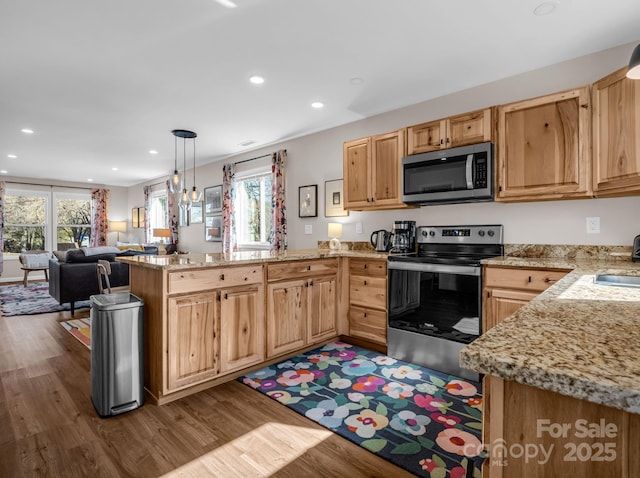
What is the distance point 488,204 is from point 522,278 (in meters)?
0.98

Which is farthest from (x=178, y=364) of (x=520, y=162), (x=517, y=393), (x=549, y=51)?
(x=549, y=51)

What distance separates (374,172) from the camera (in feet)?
11.4

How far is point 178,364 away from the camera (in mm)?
2271

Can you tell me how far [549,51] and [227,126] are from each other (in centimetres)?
343

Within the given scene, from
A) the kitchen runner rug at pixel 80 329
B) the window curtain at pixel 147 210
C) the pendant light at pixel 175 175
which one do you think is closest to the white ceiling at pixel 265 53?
the pendant light at pixel 175 175

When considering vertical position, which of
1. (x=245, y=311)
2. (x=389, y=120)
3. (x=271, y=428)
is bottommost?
(x=271, y=428)

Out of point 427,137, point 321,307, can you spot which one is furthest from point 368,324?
point 427,137

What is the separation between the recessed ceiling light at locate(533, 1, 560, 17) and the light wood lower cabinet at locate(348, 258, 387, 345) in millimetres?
2046

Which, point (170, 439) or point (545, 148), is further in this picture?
point (545, 148)

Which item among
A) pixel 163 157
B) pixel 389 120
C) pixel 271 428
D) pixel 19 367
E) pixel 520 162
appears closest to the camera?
pixel 271 428

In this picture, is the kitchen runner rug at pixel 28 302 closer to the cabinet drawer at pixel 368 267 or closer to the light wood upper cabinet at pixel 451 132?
the cabinet drawer at pixel 368 267

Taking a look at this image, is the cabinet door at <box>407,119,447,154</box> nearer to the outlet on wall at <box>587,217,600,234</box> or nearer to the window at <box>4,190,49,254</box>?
the outlet on wall at <box>587,217,600,234</box>

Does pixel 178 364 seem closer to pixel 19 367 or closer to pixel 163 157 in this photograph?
pixel 19 367

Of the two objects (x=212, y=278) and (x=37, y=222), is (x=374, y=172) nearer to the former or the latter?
(x=212, y=278)
